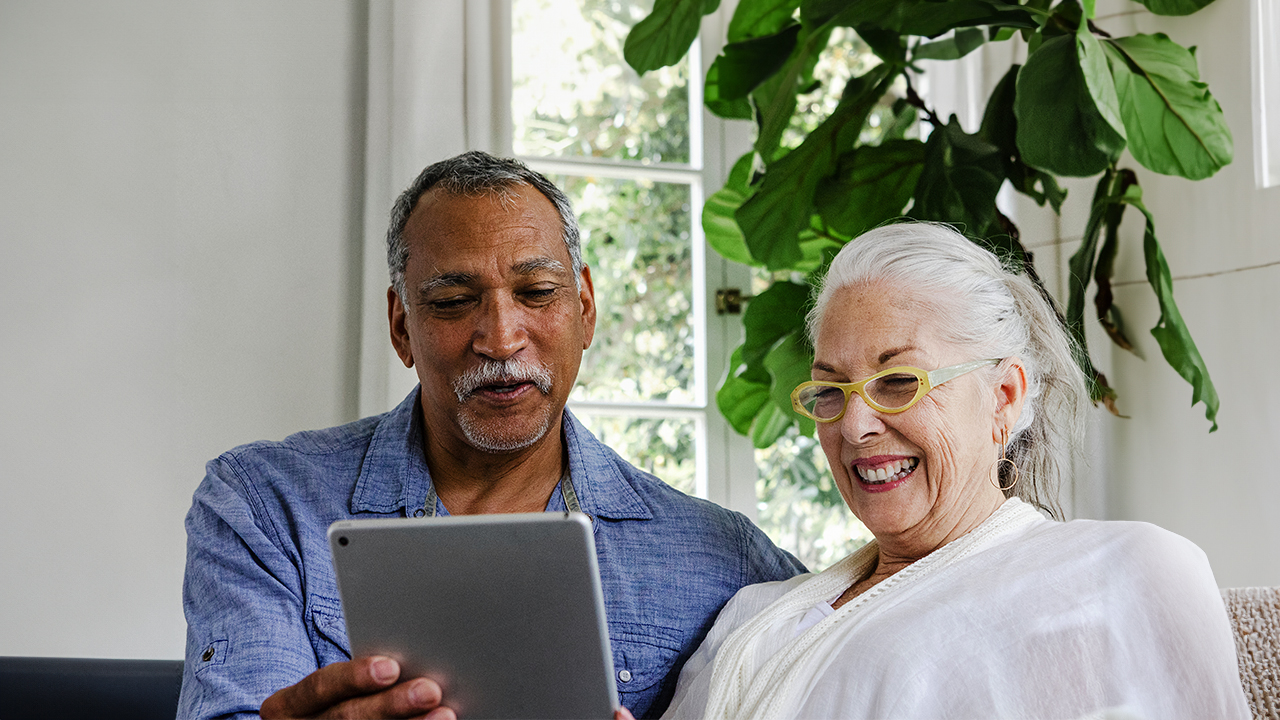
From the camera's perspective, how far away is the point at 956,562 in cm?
124

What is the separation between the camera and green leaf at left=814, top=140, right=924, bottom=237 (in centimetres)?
197

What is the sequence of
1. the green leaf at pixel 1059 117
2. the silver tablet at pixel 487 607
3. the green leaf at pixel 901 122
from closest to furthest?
1. the silver tablet at pixel 487 607
2. the green leaf at pixel 1059 117
3. the green leaf at pixel 901 122

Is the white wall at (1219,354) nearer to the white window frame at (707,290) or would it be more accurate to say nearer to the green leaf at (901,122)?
the green leaf at (901,122)

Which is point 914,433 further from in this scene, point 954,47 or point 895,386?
point 954,47

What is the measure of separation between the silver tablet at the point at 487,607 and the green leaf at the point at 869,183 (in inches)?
45.2

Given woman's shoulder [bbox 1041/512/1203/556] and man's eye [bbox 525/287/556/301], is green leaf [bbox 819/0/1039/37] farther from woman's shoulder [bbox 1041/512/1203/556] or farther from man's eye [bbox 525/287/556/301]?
woman's shoulder [bbox 1041/512/1203/556]

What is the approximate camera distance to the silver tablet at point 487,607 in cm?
102

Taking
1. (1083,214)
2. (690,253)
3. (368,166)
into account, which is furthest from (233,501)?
(1083,214)

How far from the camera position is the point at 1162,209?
91.0 inches

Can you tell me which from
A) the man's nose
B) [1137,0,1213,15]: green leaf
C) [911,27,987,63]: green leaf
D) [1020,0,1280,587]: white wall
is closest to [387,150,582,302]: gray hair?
the man's nose

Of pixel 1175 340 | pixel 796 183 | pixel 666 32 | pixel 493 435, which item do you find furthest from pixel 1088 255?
pixel 493 435

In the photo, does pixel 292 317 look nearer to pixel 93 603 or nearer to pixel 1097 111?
pixel 93 603

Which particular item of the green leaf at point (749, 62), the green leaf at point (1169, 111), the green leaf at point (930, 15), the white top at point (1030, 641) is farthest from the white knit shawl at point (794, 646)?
the green leaf at point (749, 62)

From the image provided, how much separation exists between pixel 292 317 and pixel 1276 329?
1.99 meters
